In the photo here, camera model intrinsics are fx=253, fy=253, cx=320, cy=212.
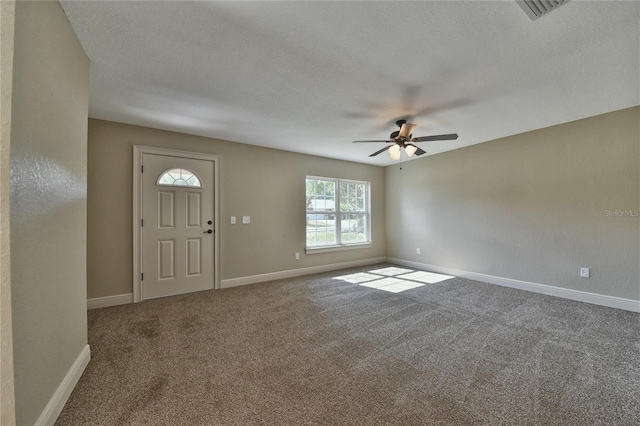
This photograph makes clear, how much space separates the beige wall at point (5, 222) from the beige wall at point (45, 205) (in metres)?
0.06

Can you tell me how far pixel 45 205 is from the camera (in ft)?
4.47

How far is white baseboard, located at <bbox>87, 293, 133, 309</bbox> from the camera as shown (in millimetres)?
3168

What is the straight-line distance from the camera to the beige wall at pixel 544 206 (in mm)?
3062

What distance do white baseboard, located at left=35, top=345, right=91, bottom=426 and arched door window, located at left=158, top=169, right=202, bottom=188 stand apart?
7.55 ft

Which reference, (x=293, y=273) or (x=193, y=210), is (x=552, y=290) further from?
(x=193, y=210)

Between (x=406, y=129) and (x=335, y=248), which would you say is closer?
(x=406, y=129)

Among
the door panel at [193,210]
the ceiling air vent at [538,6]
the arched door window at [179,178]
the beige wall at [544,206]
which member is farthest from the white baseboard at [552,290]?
the arched door window at [179,178]

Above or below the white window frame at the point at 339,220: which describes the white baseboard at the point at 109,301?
below

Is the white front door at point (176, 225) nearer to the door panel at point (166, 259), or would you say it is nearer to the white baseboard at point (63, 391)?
the door panel at point (166, 259)

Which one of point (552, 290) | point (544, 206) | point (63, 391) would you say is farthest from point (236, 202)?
point (552, 290)

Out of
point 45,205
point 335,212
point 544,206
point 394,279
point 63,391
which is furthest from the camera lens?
point 335,212

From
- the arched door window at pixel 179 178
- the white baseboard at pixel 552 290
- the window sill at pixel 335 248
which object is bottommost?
the white baseboard at pixel 552 290

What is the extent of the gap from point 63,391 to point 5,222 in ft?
3.91

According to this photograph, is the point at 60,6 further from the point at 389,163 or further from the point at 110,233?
the point at 389,163
